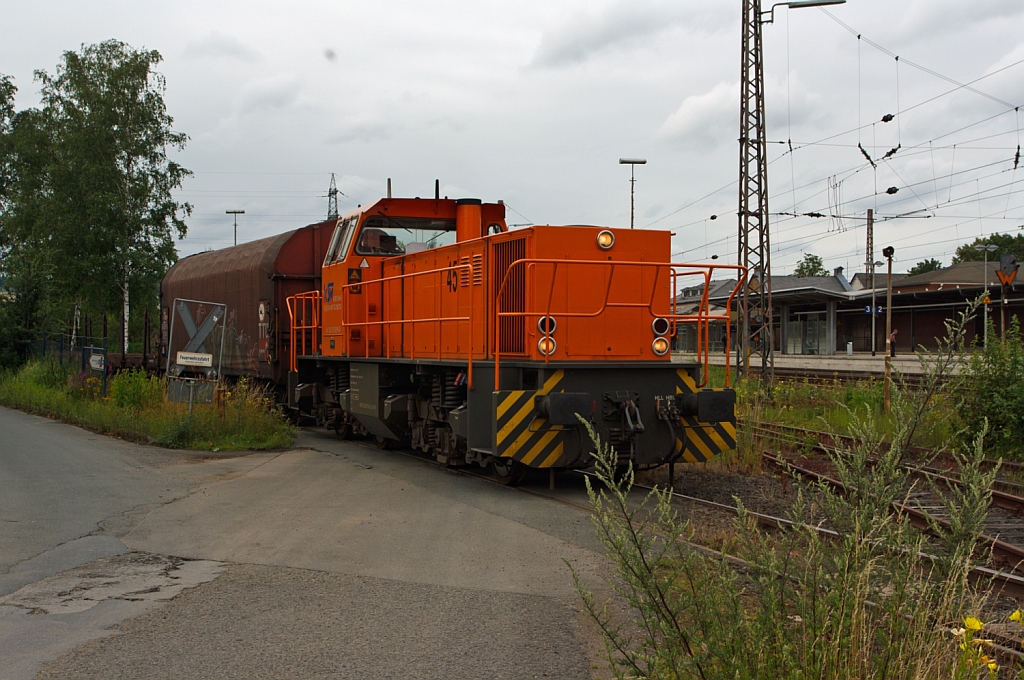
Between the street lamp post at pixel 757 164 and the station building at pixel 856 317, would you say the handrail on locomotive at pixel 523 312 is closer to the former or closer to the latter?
the street lamp post at pixel 757 164

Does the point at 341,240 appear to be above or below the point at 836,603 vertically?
above

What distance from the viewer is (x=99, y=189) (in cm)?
3156

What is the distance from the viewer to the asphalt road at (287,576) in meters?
4.28

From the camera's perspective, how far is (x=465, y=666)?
4172mm

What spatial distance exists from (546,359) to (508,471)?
1.49 meters

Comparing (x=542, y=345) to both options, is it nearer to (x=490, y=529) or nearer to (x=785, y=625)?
(x=490, y=529)

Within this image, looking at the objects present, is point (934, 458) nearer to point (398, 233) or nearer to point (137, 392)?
point (398, 233)

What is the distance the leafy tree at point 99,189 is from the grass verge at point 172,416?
48.5ft

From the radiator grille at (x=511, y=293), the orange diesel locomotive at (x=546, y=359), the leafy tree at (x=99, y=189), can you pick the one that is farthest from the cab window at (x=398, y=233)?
the leafy tree at (x=99, y=189)

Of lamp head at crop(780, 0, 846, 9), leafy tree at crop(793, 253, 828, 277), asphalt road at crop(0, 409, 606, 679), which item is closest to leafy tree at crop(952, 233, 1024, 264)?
leafy tree at crop(793, 253, 828, 277)

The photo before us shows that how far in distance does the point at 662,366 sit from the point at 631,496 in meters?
1.33

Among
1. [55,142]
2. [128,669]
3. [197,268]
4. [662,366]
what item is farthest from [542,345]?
[55,142]

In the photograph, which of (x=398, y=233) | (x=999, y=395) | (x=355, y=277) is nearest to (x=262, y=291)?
(x=355, y=277)

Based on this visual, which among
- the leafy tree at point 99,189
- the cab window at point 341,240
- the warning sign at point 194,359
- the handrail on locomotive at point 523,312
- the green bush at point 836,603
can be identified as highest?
the leafy tree at point 99,189
